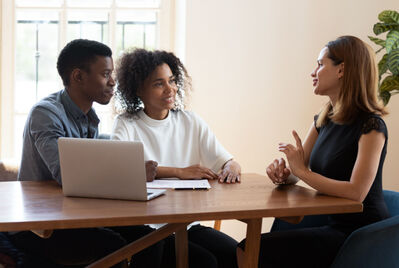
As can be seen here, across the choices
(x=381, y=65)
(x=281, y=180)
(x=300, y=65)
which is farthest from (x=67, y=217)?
(x=300, y=65)

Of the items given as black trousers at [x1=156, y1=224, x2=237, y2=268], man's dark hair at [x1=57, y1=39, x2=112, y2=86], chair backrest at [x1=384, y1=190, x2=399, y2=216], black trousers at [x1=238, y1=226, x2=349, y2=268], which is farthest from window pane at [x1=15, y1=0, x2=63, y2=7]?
chair backrest at [x1=384, y1=190, x2=399, y2=216]

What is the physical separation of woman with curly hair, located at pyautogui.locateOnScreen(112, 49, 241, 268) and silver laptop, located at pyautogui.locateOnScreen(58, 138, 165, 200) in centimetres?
55

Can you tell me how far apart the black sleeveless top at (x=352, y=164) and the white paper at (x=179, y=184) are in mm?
492

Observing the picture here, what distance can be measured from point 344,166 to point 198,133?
2.52ft

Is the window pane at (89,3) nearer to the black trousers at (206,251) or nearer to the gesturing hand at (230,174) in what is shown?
the gesturing hand at (230,174)

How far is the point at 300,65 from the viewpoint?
12.2 ft

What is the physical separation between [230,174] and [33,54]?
2.21 meters

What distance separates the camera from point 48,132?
6.37 feet

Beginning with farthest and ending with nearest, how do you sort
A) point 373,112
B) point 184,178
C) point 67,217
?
1. point 184,178
2. point 373,112
3. point 67,217

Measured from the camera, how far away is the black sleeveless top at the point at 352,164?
1.91 m

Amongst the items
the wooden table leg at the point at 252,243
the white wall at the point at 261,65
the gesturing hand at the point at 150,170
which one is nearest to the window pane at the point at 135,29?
the white wall at the point at 261,65

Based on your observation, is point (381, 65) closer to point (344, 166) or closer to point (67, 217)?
point (344, 166)

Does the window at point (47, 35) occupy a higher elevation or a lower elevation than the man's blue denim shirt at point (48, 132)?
higher

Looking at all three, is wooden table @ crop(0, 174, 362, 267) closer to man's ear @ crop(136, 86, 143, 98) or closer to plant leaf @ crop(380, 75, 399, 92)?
man's ear @ crop(136, 86, 143, 98)
